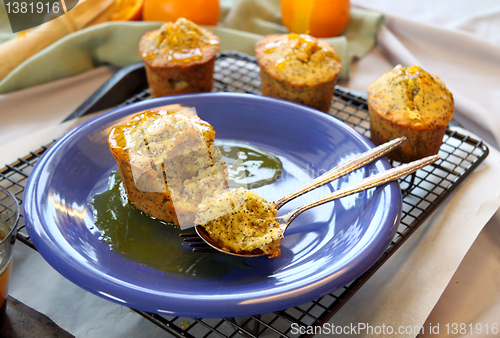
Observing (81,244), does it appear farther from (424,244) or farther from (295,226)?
(424,244)

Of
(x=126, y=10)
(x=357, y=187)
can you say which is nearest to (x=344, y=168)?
(x=357, y=187)

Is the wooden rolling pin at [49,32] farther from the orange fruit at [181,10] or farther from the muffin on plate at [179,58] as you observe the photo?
the muffin on plate at [179,58]

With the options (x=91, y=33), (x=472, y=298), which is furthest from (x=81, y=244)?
(x=91, y=33)

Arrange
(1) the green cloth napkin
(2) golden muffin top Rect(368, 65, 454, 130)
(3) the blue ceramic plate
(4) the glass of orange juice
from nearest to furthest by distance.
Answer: (3) the blue ceramic plate, (4) the glass of orange juice, (2) golden muffin top Rect(368, 65, 454, 130), (1) the green cloth napkin

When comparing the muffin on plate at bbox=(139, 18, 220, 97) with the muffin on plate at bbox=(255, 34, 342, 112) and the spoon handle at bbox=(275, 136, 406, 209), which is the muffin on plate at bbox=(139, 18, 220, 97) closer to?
the muffin on plate at bbox=(255, 34, 342, 112)

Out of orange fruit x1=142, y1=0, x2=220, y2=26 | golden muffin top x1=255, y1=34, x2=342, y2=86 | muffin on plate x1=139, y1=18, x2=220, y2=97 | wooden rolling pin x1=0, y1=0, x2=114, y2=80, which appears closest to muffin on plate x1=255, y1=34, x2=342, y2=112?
golden muffin top x1=255, y1=34, x2=342, y2=86

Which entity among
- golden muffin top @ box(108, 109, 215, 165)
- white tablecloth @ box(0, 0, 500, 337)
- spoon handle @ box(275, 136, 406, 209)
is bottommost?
white tablecloth @ box(0, 0, 500, 337)
